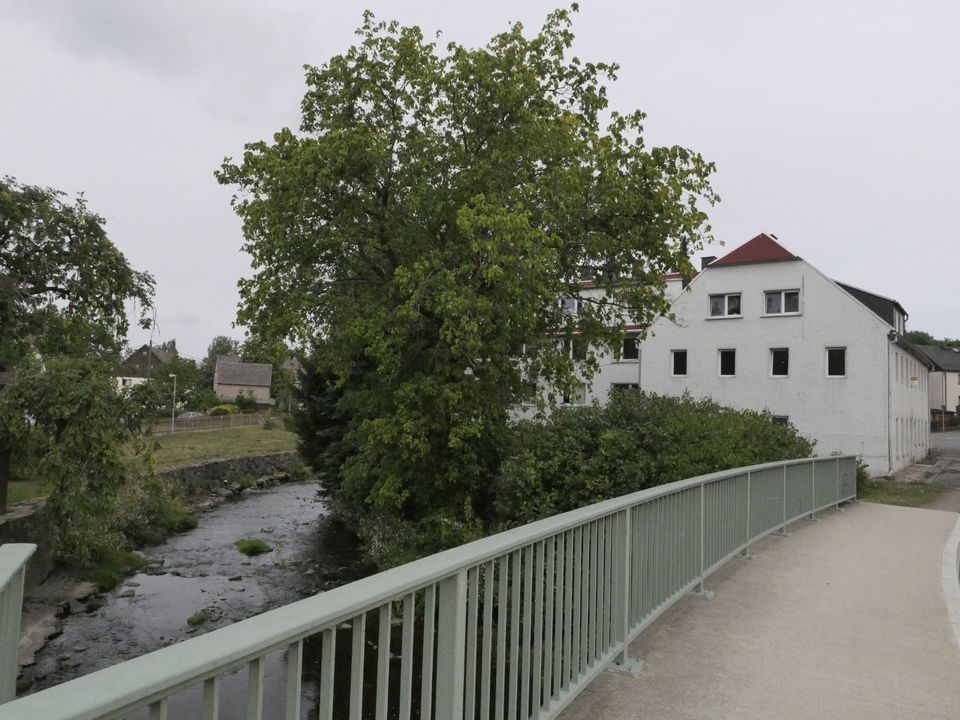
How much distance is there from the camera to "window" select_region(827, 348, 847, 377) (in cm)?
2742

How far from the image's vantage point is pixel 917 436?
114ft

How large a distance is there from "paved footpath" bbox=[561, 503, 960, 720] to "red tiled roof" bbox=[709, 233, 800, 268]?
2277 centimetres

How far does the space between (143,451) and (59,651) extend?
14.9ft

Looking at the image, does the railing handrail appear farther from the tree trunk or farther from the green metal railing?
the tree trunk

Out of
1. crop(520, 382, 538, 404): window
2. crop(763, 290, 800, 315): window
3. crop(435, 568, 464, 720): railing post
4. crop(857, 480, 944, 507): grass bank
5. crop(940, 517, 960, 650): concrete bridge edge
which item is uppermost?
crop(763, 290, 800, 315): window

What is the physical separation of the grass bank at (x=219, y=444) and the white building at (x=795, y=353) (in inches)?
673

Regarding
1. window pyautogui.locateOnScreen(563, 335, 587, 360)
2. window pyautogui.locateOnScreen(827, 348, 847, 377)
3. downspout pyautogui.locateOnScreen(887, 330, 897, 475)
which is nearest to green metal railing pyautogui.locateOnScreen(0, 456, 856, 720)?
window pyautogui.locateOnScreen(563, 335, 587, 360)

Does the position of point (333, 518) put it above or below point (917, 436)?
below

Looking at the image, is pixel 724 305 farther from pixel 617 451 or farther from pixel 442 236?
pixel 617 451

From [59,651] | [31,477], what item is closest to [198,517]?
[31,477]

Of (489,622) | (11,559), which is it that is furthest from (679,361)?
(11,559)

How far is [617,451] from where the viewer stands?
37.5ft

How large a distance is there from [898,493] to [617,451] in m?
14.7

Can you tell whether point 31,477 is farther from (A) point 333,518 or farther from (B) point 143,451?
(A) point 333,518
